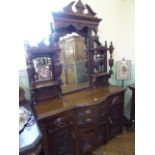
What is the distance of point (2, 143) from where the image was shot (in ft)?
1.62

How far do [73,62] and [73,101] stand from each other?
591 mm

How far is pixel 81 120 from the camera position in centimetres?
188

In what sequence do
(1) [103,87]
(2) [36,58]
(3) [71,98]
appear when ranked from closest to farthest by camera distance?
(2) [36,58]
(3) [71,98]
(1) [103,87]

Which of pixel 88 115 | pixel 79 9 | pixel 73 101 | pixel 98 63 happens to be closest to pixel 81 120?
pixel 88 115

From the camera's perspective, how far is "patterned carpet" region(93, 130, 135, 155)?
2.16m

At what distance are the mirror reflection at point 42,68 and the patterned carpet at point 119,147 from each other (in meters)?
1.16

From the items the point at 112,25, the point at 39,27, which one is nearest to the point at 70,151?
the point at 39,27

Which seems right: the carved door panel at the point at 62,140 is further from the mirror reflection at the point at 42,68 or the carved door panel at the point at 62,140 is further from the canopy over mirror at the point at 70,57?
the mirror reflection at the point at 42,68

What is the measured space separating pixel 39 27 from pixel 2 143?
1617 millimetres

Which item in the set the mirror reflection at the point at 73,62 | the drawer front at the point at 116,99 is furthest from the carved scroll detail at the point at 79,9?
the drawer front at the point at 116,99

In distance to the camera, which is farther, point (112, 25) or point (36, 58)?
point (112, 25)

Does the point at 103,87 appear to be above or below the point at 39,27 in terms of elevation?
below

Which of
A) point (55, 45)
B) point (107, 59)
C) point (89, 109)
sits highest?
point (55, 45)

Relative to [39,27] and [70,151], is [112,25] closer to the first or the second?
[39,27]
